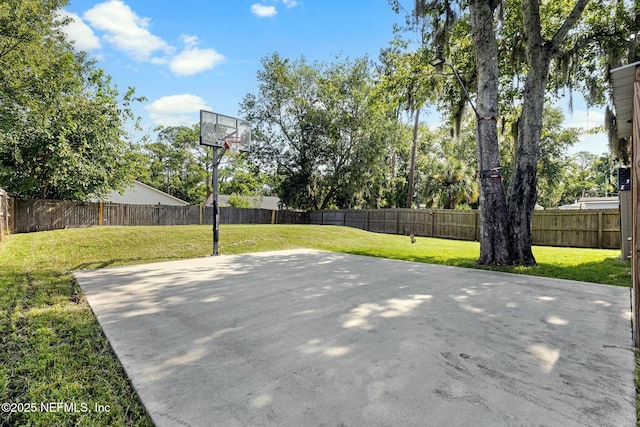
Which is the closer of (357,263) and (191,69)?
(357,263)

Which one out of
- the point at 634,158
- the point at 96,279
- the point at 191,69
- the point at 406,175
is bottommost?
the point at 96,279

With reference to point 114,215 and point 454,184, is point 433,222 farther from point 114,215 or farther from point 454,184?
point 114,215

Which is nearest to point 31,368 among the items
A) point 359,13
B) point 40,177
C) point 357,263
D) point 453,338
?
point 453,338

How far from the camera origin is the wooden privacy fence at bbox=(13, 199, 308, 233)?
11241 mm

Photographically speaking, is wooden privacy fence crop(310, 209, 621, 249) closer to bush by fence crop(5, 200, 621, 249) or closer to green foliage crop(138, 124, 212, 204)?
bush by fence crop(5, 200, 621, 249)

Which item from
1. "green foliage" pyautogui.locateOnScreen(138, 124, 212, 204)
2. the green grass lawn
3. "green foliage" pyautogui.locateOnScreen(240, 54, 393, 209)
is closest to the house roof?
the green grass lawn

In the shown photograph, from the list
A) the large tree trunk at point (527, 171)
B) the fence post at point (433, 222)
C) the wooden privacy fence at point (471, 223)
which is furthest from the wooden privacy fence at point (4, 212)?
the fence post at point (433, 222)

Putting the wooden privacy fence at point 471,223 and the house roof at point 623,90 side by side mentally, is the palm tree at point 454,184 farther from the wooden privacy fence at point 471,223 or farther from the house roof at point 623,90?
the house roof at point 623,90

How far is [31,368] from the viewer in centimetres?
197

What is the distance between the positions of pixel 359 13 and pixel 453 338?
9733 mm

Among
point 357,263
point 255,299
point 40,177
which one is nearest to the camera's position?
point 255,299

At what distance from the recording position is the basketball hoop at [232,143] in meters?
8.25

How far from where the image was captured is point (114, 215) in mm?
14219

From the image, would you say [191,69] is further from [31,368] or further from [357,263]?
[31,368]
